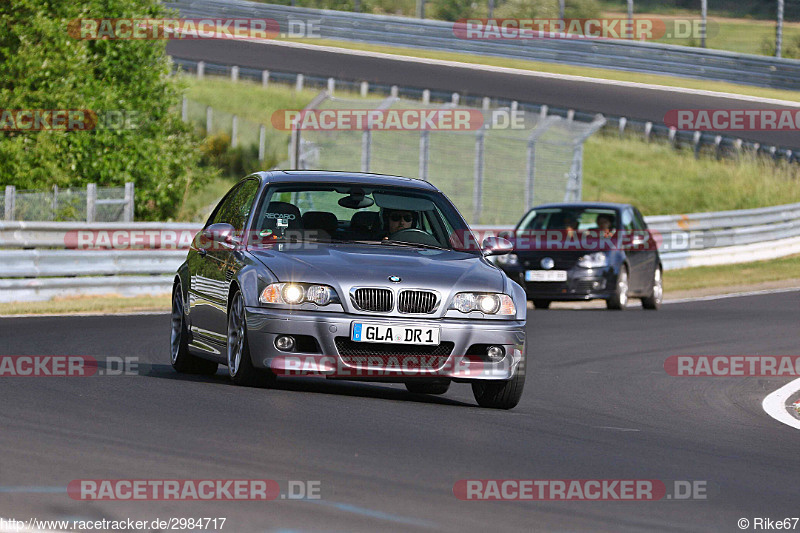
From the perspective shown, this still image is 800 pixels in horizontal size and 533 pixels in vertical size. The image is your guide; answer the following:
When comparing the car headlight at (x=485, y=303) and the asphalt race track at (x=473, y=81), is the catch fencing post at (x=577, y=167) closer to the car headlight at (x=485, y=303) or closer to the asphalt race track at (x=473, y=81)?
the asphalt race track at (x=473, y=81)

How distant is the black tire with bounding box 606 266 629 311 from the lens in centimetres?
2209

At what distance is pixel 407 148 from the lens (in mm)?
29969

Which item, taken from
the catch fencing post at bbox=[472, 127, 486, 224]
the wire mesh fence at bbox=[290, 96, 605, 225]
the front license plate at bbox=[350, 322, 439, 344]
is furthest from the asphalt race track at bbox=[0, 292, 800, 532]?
the catch fencing post at bbox=[472, 127, 486, 224]

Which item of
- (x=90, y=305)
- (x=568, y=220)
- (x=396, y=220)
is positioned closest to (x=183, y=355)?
(x=396, y=220)

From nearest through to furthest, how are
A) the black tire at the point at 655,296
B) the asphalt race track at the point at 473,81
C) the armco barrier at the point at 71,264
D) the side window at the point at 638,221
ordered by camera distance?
the armco barrier at the point at 71,264
the black tire at the point at 655,296
the side window at the point at 638,221
the asphalt race track at the point at 473,81

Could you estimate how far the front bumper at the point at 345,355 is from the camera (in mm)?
9484

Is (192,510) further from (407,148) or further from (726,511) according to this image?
(407,148)

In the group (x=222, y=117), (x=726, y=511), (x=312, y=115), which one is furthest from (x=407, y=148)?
(x=726, y=511)

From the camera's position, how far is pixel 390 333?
946cm

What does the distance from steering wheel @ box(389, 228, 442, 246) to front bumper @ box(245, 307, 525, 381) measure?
1116 millimetres

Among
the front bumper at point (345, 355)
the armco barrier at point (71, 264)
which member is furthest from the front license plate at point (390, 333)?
the armco barrier at point (71, 264)

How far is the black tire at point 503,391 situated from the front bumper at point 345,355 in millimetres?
252

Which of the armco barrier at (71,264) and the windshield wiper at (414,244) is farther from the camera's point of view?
the armco barrier at (71,264)

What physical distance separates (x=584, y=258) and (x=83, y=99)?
375 inches
